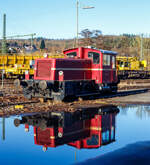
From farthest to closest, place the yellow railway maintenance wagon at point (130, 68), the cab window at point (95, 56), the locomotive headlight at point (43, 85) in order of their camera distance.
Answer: the yellow railway maintenance wagon at point (130, 68) < the cab window at point (95, 56) < the locomotive headlight at point (43, 85)

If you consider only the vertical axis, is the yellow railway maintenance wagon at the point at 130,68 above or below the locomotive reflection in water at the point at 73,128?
above

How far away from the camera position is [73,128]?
8672mm

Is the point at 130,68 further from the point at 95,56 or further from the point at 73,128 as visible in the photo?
the point at 73,128

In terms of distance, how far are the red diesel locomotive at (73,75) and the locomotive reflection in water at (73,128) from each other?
2947 mm

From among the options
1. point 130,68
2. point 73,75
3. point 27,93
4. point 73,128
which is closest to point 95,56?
point 73,75

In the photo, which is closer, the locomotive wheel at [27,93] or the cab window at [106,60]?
the locomotive wheel at [27,93]

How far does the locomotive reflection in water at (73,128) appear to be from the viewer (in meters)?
7.20

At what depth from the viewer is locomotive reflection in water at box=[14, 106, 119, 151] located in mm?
7195

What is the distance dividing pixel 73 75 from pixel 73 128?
707 centimetres

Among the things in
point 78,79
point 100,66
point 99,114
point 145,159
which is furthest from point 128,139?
point 100,66

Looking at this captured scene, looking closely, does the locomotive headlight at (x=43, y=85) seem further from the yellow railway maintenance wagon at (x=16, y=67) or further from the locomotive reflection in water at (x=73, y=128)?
the yellow railway maintenance wagon at (x=16, y=67)

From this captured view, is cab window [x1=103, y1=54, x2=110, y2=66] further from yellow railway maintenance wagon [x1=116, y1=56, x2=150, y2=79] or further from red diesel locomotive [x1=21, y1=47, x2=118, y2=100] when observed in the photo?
yellow railway maintenance wagon [x1=116, y1=56, x2=150, y2=79]

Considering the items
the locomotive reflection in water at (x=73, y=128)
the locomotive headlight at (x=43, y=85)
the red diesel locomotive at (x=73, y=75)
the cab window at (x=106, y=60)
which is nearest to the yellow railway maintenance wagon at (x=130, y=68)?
the cab window at (x=106, y=60)

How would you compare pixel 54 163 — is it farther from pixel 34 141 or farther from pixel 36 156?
pixel 34 141
